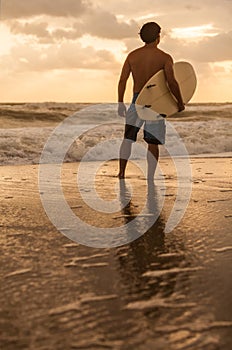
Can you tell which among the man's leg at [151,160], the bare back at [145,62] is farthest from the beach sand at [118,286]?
the bare back at [145,62]

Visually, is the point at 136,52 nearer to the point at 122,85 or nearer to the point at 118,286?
the point at 122,85

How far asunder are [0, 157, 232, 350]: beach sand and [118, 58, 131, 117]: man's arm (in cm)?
236

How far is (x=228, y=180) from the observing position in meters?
6.40

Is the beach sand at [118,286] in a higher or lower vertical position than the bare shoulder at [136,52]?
lower

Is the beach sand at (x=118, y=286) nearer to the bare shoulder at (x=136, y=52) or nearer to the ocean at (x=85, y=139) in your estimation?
the bare shoulder at (x=136, y=52)

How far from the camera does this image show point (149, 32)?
6.26 meters

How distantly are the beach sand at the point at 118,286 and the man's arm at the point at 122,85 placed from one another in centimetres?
236

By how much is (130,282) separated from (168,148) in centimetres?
956

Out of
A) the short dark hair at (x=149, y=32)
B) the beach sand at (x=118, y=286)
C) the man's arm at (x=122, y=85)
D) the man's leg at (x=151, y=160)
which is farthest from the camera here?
the man's arm at (x=122, y=85)

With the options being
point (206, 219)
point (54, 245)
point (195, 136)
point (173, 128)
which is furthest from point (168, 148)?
point (54, 245)

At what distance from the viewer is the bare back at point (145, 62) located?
6.31 metres

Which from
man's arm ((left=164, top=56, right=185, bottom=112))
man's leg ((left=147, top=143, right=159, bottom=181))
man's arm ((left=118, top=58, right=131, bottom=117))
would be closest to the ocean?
man's arm ((left=118, top=58, right=131, bottom=117))

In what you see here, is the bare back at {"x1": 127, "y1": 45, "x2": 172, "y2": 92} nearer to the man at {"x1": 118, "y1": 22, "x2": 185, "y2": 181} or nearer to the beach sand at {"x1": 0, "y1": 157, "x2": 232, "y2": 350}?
the man at {"x1": 118, "y1": 22, "x2": 185, "y2": 181}

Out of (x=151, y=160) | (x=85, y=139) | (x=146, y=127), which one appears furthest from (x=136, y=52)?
(x=85, y=139)
